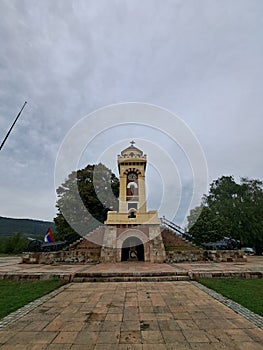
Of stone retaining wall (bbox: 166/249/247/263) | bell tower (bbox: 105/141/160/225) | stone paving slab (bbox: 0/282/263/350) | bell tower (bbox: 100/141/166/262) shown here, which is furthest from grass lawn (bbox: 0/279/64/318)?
bell tower (bbox: 105/141/160/225)

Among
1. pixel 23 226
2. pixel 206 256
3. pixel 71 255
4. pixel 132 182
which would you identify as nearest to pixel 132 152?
pixel 132 182

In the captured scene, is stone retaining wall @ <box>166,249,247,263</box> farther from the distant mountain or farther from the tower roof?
the distant mountain

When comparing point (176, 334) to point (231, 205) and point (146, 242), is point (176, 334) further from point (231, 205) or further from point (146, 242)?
point (231, 205)

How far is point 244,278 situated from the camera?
7.45 m

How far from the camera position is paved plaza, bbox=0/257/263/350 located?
2834mm

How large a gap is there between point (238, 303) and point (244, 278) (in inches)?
137

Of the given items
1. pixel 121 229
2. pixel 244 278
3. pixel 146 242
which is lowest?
pixel 244 278

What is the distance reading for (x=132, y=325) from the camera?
11.4 ft

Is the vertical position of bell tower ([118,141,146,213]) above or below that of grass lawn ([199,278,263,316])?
above

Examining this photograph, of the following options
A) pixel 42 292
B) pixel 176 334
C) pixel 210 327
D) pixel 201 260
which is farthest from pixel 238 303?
pixel 201 260

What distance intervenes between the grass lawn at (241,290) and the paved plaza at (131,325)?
0.50 m

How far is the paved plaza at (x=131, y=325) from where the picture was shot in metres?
2.83

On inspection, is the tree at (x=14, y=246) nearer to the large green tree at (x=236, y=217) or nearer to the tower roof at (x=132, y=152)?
the tower roof at (x=132, y=152)

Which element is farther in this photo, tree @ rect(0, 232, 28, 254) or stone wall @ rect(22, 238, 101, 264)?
tree @ rect(0, 232, 28, 254)
